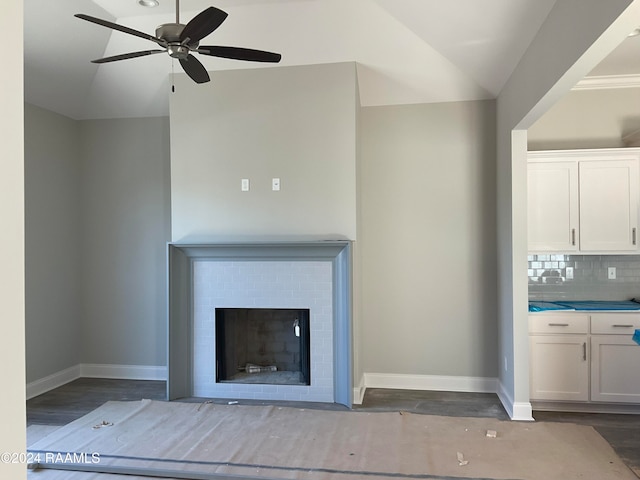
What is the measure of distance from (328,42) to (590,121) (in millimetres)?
2460

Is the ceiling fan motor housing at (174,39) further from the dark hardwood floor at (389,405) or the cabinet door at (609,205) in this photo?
the cabinet door at (609,205)

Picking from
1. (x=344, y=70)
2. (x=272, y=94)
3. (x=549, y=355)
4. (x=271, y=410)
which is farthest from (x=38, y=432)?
(x=549, y=355)

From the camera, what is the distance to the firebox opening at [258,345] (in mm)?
4141

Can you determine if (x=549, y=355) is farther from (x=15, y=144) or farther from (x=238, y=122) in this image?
(x=15, y=144)

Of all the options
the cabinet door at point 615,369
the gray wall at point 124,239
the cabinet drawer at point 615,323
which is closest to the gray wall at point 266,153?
the gray wall at point 124,239

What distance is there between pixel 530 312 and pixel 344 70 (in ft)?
8.41

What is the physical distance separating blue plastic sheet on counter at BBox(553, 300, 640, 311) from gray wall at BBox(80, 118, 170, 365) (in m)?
3.90

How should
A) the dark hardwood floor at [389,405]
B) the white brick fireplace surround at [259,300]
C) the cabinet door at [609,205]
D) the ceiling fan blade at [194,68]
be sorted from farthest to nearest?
the white brick fireplace surround at [259,300] → the cabinet door at [609,205] → the dark hardwood floor at [389,405] → the ceiling fan blade at [194,68]

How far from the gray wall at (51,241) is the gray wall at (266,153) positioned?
54.2 inches

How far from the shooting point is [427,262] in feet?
14.2

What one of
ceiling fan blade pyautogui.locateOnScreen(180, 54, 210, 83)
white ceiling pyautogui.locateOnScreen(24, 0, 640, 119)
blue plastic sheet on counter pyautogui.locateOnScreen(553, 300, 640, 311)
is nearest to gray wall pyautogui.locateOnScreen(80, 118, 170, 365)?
white ceiling pyautogui.locateOnScreen(24, 0, 640, 119)

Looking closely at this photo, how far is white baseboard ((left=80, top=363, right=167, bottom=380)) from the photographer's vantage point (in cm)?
473

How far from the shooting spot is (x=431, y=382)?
4.33 meters

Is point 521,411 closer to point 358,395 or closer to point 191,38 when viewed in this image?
point 358,395
